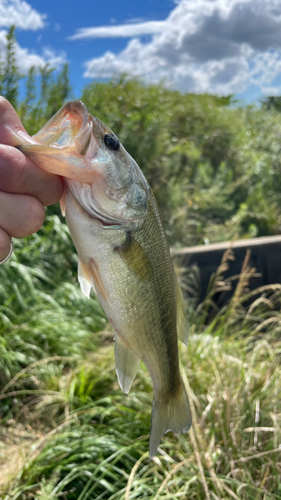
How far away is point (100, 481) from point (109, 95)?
5.67 m

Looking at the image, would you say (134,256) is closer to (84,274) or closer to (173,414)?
(84,274)

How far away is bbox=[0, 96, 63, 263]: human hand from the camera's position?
1.11m

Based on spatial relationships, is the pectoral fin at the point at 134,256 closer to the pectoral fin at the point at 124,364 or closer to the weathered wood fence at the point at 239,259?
the pectoral fin at the point at 124,364

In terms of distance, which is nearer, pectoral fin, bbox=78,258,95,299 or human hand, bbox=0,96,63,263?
human hand, bbox=0,96,63,263

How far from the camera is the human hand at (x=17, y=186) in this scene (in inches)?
43.7

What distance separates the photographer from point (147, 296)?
4.33ft

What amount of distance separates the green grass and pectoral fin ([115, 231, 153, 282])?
1.38 m

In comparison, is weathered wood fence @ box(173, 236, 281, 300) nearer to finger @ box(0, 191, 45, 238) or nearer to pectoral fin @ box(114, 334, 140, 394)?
pectoral fin @ box(114, 334, 140, 394)

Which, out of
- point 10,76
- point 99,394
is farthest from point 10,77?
point 99,394

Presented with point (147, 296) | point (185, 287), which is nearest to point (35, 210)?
point (147, 296)

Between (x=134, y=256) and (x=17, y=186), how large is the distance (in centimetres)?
36

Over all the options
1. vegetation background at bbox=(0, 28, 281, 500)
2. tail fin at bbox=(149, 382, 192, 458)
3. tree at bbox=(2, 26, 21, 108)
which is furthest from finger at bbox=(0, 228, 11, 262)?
tree at bbox=(2, 26, 21, 108)

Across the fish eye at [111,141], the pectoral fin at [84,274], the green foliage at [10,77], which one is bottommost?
the pectoral fin at [84,274]

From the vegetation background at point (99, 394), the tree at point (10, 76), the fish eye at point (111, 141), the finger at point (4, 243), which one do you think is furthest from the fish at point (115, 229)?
the tree at point (10, 76)
